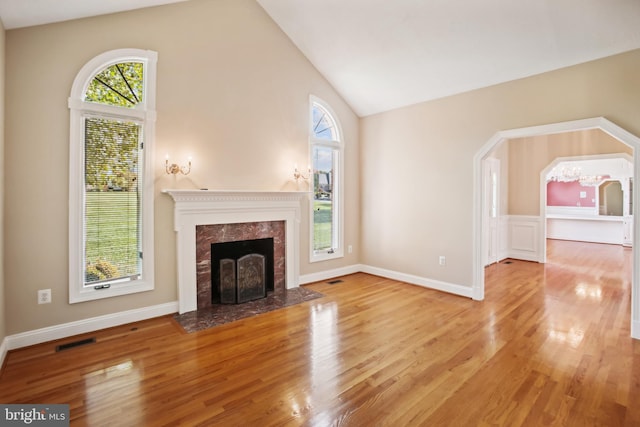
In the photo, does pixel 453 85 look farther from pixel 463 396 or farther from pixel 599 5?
pixel 463 396

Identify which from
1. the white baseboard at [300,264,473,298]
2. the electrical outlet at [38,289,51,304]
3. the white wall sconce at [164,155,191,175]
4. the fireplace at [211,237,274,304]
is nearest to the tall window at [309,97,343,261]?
the white baseboard at [300,264,473,298]

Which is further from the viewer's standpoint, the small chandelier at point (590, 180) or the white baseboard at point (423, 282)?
the small chandelier at point (590, 180)

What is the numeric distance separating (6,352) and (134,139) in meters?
2.36

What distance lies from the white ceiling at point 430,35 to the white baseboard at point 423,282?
9.29 ft

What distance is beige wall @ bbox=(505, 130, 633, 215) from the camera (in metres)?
6.16

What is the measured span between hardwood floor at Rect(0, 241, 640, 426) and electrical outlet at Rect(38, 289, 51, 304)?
453mm

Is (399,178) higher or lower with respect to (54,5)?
lower

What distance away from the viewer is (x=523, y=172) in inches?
280

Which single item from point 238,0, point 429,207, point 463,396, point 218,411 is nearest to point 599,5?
point 429,207

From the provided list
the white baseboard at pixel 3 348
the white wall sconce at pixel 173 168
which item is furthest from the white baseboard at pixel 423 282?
the white baseboard at pixel 3 348

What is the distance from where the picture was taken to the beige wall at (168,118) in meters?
2.96

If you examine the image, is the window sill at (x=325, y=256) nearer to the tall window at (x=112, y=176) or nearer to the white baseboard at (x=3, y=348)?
the tall window at (x=112, y=176)
